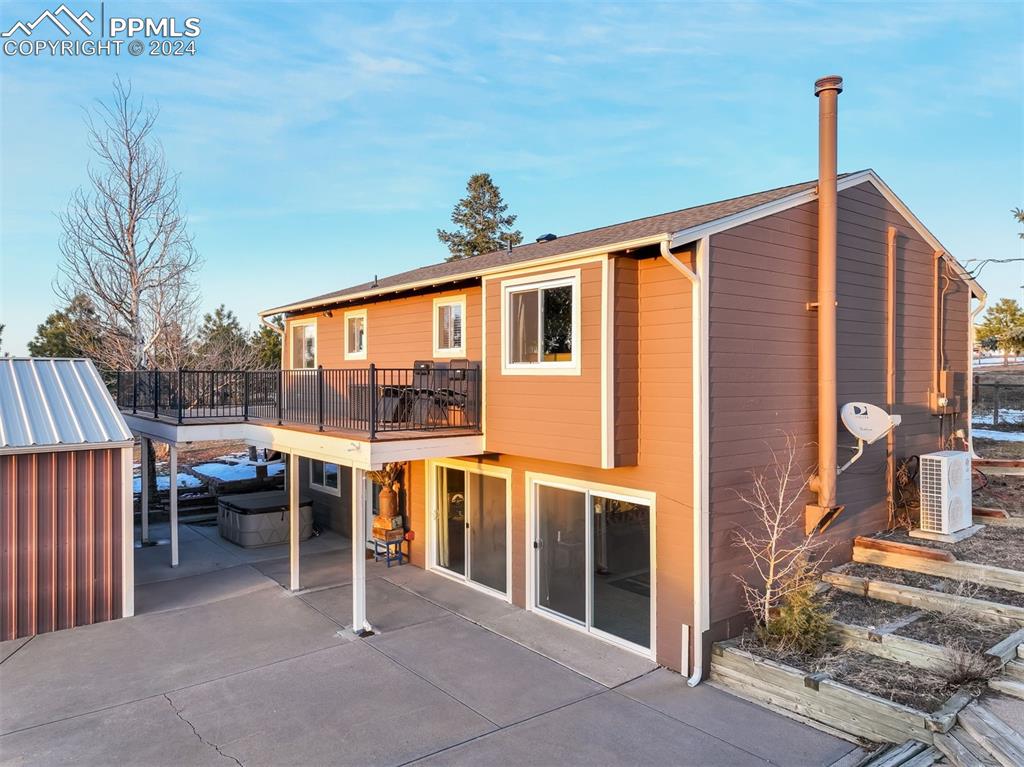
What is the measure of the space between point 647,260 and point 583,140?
13484mm

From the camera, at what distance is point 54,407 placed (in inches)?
325

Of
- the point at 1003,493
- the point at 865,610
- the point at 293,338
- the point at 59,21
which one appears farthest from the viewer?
the point at 293,338

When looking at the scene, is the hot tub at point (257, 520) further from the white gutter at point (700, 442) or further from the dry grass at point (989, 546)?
the dry grass at point (989, 546)

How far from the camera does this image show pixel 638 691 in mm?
5949

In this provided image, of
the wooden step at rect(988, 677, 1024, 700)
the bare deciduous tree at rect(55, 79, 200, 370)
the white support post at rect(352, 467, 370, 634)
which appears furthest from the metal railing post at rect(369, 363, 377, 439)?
the bare deciduous tree at rect(55, 79, 200, 370)

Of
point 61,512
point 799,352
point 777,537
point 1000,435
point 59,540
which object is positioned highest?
point 799,352

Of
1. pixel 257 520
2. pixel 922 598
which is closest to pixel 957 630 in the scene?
pixel 922 598

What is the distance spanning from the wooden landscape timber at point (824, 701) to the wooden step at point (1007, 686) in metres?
0.32

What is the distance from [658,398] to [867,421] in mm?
2620

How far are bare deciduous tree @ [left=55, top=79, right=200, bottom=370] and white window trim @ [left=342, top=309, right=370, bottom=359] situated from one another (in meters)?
6.63

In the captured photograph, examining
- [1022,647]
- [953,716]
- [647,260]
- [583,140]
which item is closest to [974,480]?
[1022,647]

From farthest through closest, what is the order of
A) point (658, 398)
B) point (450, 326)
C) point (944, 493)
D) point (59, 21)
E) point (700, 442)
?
point (450, 326)
point (59, 21)
point (944, 493)
point (658, 398)
point (700, 442)

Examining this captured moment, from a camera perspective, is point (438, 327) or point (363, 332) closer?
point (438, 327)

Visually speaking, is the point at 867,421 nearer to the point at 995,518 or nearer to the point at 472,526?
the point at 995,518
